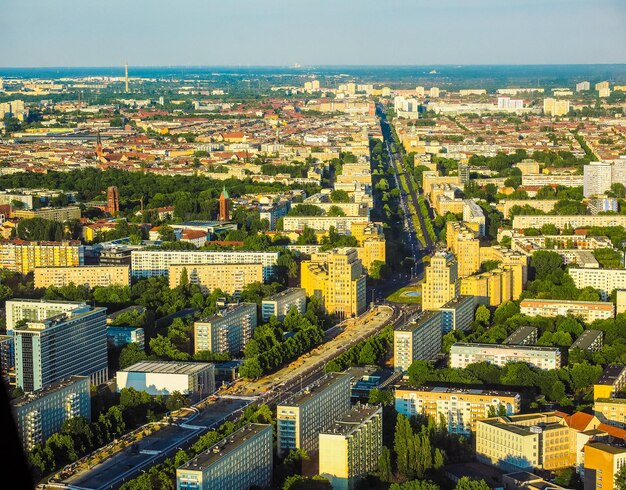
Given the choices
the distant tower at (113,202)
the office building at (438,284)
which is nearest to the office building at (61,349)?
the office building at (438,284)

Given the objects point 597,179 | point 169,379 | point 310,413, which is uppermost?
point 597,179

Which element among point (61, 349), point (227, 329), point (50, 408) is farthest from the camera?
point (227, 329)

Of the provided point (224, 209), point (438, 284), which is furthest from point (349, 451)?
point (224, 209)

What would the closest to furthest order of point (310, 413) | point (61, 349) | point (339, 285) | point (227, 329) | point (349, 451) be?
1. point (349, 451)
2. point (310, 413)
3. point (61, 349)
4. point (227, 329)
5. point (339, 285)

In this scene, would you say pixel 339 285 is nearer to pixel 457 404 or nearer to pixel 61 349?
pixel 61 349

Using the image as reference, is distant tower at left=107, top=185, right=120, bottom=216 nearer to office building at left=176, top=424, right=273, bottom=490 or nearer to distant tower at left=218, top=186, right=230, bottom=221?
distant tower at left=218, top=186, right=230, bottom=221

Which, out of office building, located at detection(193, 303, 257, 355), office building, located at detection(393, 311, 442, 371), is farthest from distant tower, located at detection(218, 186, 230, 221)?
office building, located at detection(393, 311, 442, 371)

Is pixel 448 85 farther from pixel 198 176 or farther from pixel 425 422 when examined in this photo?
pixel 425 422

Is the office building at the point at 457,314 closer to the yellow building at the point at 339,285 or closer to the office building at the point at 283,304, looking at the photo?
the yellow building at the point at 339,285

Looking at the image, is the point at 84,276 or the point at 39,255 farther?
the point at 39,255
